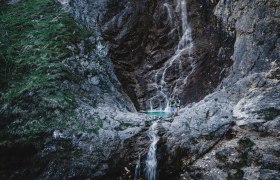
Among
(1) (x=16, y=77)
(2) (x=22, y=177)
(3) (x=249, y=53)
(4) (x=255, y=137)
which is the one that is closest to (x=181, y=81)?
(3) (x=249, y=53)

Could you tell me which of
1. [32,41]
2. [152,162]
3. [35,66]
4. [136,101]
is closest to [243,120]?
[152,162]

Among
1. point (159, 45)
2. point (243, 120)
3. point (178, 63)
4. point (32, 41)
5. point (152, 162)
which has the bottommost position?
point (152, 162)

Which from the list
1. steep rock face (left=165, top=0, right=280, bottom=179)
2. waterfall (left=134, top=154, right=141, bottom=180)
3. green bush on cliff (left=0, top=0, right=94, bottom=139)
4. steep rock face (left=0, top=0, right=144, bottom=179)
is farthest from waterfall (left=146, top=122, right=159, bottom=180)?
green bush on cliff (left=0, top=0, right=94, bottom=139)

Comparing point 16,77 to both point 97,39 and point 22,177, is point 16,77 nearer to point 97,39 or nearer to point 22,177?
point 22,177

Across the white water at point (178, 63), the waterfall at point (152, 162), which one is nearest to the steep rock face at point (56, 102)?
the waterfall at point (152, 162)

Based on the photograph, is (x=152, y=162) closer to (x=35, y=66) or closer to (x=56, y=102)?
(x=56, y=102)

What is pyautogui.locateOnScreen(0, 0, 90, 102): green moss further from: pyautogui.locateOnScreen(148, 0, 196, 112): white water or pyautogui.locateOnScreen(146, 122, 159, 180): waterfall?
pyautogui.locateOnScreen(148, 0, 196, 112): white water
